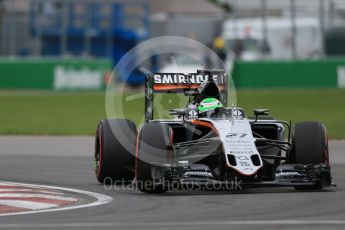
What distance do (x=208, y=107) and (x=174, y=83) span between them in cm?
131

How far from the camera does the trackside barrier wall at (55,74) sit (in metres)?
42.2

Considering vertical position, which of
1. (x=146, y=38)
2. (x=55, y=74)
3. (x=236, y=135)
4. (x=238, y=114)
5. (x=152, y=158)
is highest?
(x=146, y=38)

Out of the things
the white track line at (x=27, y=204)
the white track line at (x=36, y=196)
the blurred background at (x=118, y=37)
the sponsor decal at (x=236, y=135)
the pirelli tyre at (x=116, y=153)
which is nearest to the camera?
the white track line at (x=27, y=204)

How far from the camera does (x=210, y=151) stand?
13094 mm

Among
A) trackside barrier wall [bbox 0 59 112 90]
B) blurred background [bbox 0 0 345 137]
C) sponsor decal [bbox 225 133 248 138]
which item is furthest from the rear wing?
trackside barrier wall [bbox 0 59 112 90]

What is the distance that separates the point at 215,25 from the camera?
49938 mm

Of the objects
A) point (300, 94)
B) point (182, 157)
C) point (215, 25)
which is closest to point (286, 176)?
point (182, 157)

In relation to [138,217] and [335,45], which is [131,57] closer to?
[138,217]

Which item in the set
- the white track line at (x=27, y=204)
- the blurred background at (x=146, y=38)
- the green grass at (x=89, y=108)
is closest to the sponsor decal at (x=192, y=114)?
the white track line at (x=27, y=204)

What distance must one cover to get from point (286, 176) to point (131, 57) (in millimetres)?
3407

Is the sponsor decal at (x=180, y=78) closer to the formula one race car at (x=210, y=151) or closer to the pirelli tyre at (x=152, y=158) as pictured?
the formula one race car at (x=210, y=151)

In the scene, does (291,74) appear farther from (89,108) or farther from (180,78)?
(180,78)

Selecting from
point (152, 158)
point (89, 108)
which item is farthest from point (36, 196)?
point (89, 108)

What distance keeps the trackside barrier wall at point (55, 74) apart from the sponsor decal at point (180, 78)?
89.4 feet
